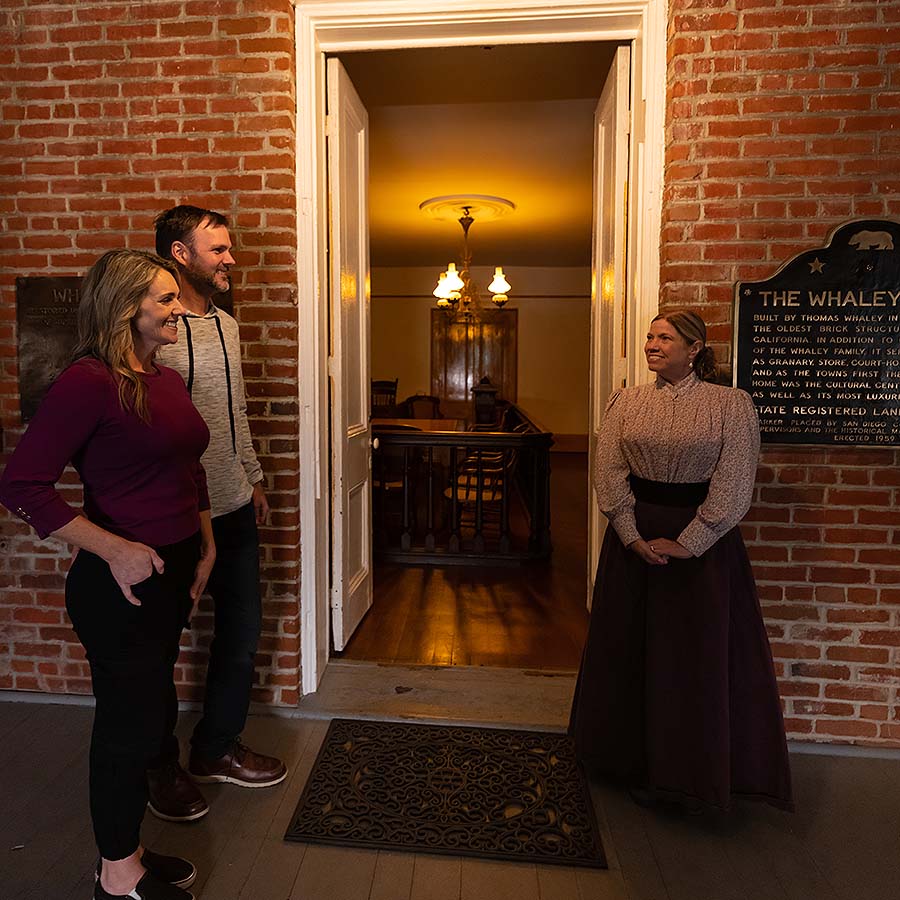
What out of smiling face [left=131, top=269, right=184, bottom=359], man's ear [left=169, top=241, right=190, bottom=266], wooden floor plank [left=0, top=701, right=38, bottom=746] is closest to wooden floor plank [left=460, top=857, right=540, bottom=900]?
smiling face [left=131, top=269, right=184, bottom=359]

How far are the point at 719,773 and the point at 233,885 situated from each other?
1.35 meters

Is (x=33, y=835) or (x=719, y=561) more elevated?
(x=719, y=561)

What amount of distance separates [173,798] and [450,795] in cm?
83

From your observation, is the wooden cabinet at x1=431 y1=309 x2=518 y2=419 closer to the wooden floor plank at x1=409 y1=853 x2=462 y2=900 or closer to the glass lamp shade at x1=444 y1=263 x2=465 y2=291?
the glass lamp shade at x1=444 y1=263 x2=465 y2=291

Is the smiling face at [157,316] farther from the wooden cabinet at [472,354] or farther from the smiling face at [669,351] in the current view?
the wooden cabinet at [472,354]

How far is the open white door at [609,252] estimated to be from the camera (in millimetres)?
2705

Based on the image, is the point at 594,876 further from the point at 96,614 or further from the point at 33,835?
the point at 33,835

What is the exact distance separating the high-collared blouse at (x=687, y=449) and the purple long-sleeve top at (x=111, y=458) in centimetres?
A: 118

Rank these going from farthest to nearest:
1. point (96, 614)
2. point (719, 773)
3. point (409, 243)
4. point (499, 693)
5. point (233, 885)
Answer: point (409, 243) < point (499, 693) < point (719, 773) < point (233, 885) < point (96, 614)

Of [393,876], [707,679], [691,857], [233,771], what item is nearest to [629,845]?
[691,857]

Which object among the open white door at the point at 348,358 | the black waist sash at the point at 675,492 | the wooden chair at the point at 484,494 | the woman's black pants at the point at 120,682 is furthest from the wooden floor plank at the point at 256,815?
the wooden chair at the point at 484,494

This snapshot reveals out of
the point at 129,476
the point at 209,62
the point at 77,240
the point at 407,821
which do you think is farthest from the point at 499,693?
the point at 209,62

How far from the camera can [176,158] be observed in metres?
2.49

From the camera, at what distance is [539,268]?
11.0 m
